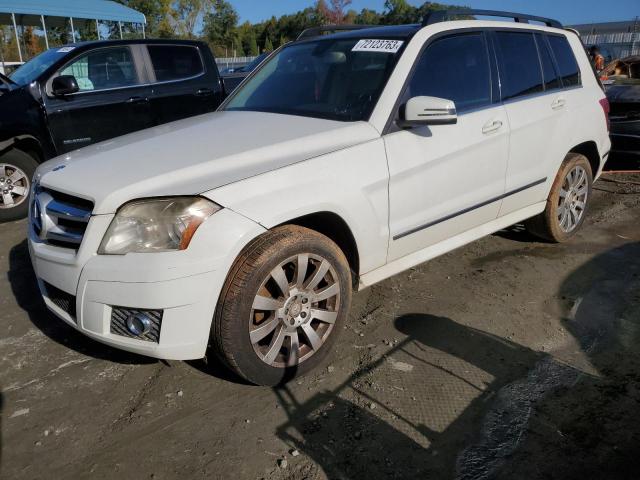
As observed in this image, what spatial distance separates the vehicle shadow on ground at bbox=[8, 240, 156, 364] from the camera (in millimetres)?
3094

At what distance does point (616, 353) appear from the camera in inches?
120

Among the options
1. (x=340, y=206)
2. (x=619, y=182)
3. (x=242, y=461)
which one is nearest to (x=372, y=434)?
(x=242, y=461)

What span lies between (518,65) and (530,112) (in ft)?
1.26

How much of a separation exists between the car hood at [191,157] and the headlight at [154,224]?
1.8 inches

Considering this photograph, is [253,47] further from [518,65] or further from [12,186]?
[518,65]

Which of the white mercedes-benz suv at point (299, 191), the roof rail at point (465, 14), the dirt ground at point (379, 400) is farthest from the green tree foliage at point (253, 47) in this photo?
the dirt ground at point (379, 400)

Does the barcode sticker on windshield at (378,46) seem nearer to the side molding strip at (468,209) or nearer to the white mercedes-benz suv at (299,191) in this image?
the white mercedes-benz suv at (299,191)

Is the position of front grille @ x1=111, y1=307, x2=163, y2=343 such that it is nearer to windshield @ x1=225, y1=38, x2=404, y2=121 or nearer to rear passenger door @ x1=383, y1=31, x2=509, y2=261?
rear passenger door @ x1=383, y1=31, x2=509, y2=261

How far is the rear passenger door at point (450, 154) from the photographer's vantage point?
312 centimetres

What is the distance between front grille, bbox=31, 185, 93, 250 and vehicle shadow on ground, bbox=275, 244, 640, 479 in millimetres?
1269

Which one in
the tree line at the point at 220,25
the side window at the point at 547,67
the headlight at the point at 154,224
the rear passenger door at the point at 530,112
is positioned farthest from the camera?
the tree line at the point at 220,25

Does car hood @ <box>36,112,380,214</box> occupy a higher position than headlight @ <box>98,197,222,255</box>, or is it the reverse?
car hood @ <box>36,112,380,214</box>

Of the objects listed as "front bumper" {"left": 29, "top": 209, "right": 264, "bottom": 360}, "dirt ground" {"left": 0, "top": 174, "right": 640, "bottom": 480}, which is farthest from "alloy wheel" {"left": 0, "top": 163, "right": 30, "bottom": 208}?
"front bumper" {"left": 29, "top": 209, "right": 264, "bottom": 360}

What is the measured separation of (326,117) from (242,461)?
1.96 metres
